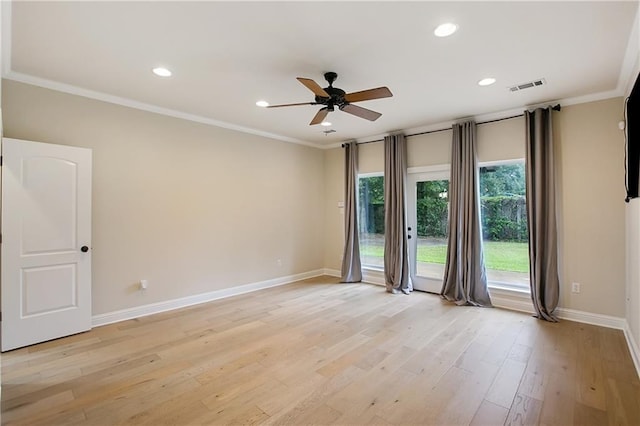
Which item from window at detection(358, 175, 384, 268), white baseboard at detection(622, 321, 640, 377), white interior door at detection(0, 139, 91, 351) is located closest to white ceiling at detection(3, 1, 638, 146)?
white interior door at detection(0, 139, 91, 351)

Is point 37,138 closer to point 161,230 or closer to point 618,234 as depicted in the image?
point 161,230

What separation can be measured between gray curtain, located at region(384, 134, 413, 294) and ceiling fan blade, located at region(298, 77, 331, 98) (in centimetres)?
280

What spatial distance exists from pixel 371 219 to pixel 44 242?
500 cm

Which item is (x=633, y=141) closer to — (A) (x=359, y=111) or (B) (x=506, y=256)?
(B) (x=506, y=256)

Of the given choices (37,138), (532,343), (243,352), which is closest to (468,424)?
(532,343)

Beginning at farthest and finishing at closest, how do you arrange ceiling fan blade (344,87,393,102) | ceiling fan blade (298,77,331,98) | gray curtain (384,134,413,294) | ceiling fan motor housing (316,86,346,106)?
1. gray curtain (384,134,413,294)
2. ceiling fan motor housing (316,86,346,106)
3. ceiling fan blade (344,87,393,102)
4. ceiling fan blade (298,77,331,98)

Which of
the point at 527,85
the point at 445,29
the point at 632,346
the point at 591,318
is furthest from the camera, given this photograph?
the point at 591,318

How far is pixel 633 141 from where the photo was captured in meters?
3.05

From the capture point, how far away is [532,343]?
336 centimetres

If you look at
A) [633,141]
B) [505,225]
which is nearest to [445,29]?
[633,141]

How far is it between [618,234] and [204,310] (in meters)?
5.40

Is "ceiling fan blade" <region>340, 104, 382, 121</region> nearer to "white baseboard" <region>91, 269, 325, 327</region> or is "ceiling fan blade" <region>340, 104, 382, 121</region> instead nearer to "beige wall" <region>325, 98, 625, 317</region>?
"beige wall" <region>325, 98, 625, 317</region>

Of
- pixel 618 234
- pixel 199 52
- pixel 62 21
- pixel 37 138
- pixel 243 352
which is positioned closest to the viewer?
pixel 62 21

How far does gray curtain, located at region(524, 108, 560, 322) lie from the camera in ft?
13.4
